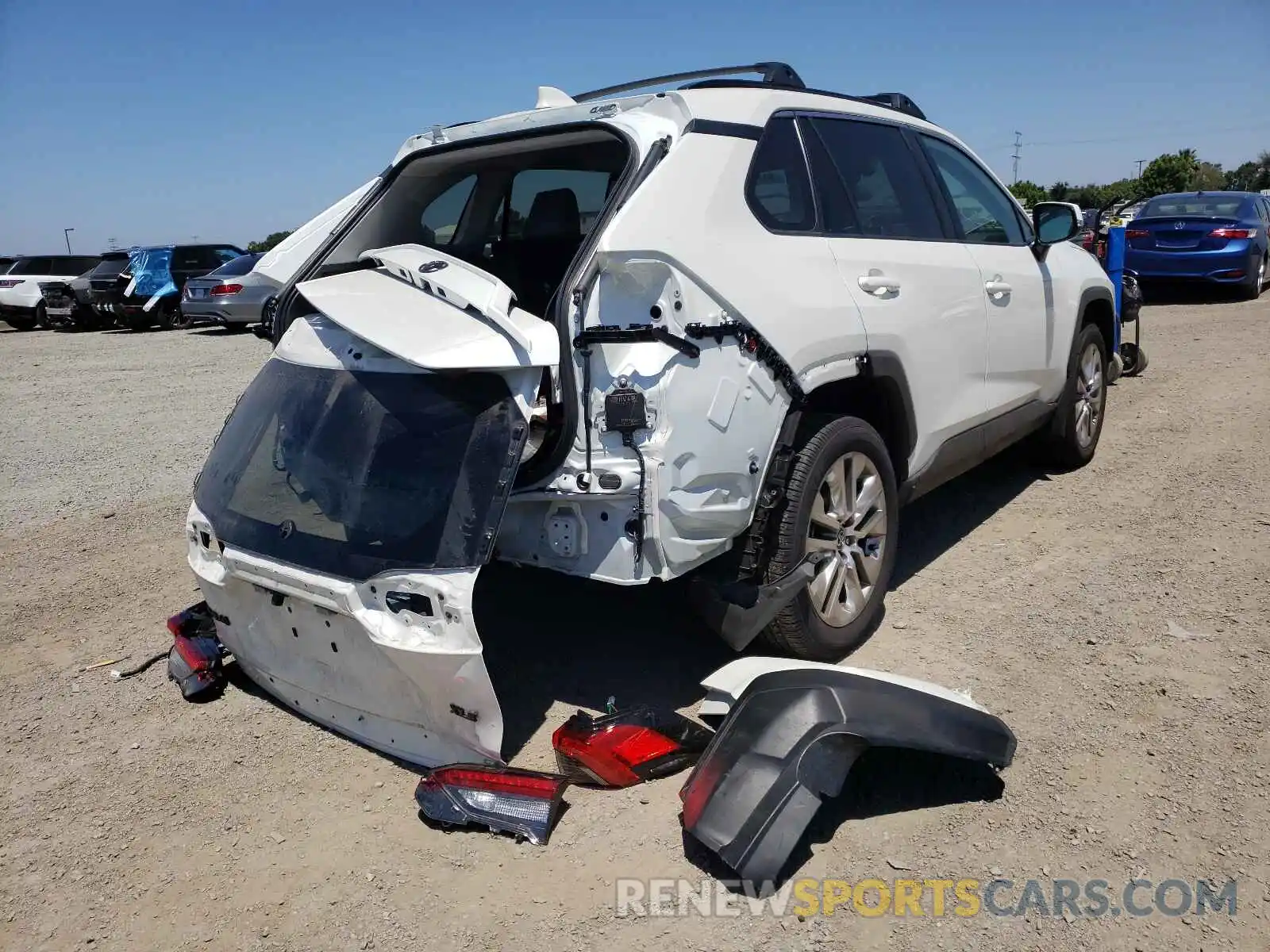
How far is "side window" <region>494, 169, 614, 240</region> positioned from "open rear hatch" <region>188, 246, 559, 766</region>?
1.32 meters

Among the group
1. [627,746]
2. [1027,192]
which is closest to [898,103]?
[627,746]

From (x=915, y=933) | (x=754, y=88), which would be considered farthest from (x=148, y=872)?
(x=754, y=88)

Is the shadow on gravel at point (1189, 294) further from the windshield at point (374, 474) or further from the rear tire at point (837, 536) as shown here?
the windshield at point (374, 474)

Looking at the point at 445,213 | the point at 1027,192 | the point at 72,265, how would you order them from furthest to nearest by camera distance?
the point at 1027,192 < the point at 72,265 < the point at 445,213

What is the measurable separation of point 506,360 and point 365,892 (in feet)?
5.04

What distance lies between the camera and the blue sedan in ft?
43.1

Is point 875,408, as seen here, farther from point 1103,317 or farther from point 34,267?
point 34,267

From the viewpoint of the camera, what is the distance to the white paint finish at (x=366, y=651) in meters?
2.82

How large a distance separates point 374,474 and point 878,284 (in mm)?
2017

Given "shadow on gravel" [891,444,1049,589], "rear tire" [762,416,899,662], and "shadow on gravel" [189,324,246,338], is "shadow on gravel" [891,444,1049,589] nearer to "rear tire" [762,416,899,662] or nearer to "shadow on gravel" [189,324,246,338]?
"rear tire" [762,416,899,662]

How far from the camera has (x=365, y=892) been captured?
2674 millimetres

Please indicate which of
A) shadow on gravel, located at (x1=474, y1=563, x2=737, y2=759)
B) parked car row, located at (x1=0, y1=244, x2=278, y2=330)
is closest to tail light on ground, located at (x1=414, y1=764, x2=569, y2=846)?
shadow on gravel, located at (x1=474, y1=563, x2=737, y2=759)

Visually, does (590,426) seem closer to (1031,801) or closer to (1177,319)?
(1031,801)

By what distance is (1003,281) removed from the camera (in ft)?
15.4
